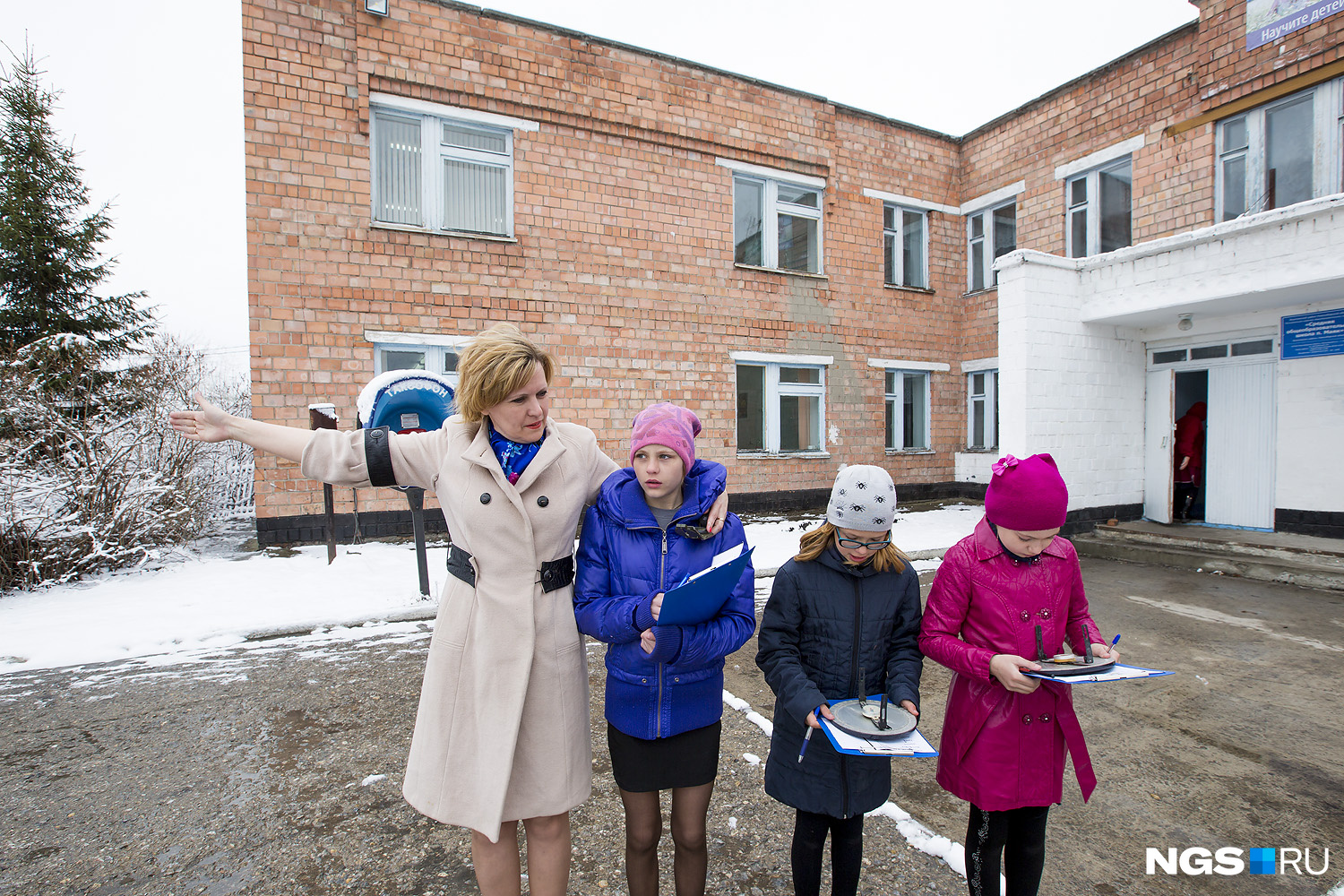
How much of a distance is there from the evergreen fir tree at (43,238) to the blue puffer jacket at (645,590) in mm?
12175

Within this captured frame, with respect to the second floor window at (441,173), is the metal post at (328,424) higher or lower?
→ lower

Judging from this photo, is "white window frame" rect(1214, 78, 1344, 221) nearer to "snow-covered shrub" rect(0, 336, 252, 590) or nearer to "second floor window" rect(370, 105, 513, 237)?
"second floor window" rect(370, 105, 513, 237)

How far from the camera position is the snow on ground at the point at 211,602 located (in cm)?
494

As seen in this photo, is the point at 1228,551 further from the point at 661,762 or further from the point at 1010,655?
the point at 661,762

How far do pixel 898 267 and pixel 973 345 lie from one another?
229 centimetres

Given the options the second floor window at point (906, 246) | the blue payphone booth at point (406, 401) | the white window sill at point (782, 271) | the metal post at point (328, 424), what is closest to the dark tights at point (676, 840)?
the blue payphone booth at point (406, 401)

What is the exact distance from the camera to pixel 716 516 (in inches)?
77.3

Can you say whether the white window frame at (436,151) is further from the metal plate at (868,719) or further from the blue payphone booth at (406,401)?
the metal plate at (868,719)

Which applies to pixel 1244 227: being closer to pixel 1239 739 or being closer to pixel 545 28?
pixel 1239 739

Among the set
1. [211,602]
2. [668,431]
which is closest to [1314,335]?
[668,431]

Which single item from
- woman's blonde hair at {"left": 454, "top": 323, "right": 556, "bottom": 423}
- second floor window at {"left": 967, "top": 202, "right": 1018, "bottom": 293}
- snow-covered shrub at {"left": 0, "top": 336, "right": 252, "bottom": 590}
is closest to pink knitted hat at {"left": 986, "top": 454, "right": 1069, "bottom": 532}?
woman's blonde hair at {"left": 454, "top": 323, "right": 556, "bottom": 423}

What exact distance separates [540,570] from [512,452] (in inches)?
14.9

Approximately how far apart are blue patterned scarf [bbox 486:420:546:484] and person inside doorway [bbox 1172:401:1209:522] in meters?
10.7

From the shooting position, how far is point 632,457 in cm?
199
